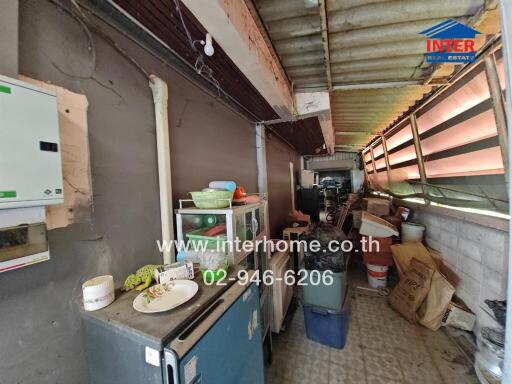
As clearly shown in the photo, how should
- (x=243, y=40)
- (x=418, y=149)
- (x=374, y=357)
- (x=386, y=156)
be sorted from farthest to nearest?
(x=386, y=156) < (x=418, y=149) < (x=374, y=357) < (x=243, y=40)

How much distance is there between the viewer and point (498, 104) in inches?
64.3

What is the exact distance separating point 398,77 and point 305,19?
1.32 m

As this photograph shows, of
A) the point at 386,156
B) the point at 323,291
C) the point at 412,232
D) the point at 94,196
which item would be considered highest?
the point at 386,156

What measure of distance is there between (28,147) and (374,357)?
2.68 metres

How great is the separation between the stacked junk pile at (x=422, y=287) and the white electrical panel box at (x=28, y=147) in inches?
110

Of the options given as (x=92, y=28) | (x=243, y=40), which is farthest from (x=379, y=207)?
(x=92, y=28)

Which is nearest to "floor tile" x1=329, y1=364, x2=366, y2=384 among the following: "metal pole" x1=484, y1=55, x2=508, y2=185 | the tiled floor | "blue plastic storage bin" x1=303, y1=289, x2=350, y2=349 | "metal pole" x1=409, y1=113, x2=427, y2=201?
the tiled floor

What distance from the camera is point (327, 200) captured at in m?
7.11

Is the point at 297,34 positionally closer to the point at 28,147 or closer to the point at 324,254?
the point at 28,147

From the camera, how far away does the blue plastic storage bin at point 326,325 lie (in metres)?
1.88

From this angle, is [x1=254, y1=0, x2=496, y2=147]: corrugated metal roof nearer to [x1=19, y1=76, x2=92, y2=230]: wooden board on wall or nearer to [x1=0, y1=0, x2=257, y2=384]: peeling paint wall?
[x1=0, y1=0, x2=257, y2=384]: peeling paint wall

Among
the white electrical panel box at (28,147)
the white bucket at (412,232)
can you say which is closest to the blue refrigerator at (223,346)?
the white electrical panel box at (28,147)

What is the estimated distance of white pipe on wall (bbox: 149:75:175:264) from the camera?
1144 mm

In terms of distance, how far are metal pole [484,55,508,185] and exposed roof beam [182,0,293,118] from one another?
1.67 m
